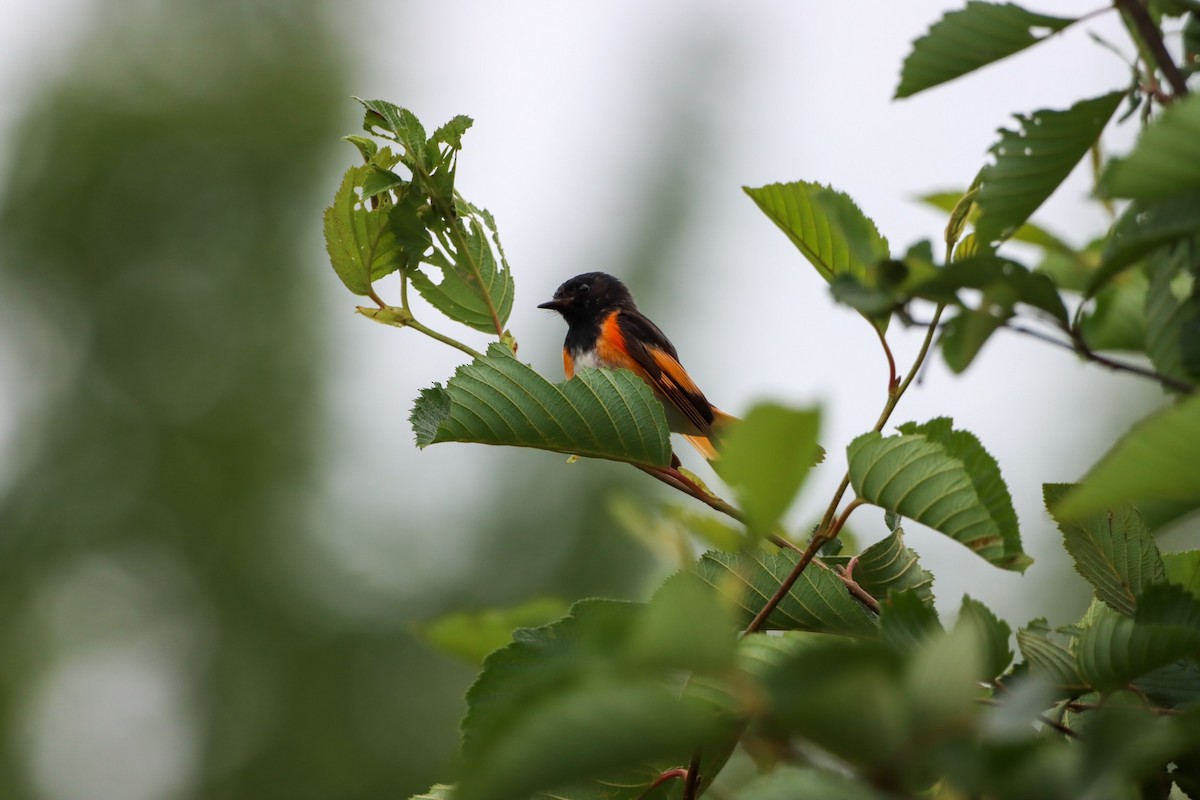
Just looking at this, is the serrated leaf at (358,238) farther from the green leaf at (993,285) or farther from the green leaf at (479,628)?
the green leaf at (993,285)

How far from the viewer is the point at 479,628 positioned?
48.6 inches

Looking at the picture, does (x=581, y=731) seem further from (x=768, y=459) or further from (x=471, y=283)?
(x=471, y=283)

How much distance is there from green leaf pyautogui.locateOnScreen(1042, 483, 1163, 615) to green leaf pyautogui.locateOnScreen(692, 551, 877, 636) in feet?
0.94

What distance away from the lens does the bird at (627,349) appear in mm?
4926

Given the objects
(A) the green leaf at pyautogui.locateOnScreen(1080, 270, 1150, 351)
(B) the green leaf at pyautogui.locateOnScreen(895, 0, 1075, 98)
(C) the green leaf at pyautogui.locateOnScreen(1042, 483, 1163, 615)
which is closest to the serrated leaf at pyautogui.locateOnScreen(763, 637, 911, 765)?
(C) the green leaf at pyautogui.locateOnScreen(1042, 483, 1163, 615)

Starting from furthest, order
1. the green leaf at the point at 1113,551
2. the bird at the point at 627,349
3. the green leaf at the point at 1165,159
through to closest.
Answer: the bird at the point at 627,349 → the green leaf at the point at 1113,551 → the green leaf at the point at 1165,159

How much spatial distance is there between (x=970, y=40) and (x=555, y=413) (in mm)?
794

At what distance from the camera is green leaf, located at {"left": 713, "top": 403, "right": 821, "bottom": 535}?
2.46ft

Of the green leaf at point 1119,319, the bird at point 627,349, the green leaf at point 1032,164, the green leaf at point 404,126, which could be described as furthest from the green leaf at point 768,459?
the bird at point 627,349

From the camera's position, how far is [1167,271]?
123cm

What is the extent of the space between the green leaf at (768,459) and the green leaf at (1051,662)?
65cm

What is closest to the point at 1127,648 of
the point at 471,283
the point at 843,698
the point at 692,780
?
the point at 692,780

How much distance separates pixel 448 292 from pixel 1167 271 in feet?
4.52

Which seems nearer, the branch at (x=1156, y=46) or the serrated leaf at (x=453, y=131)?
the branch at (x=1156, y=46)
